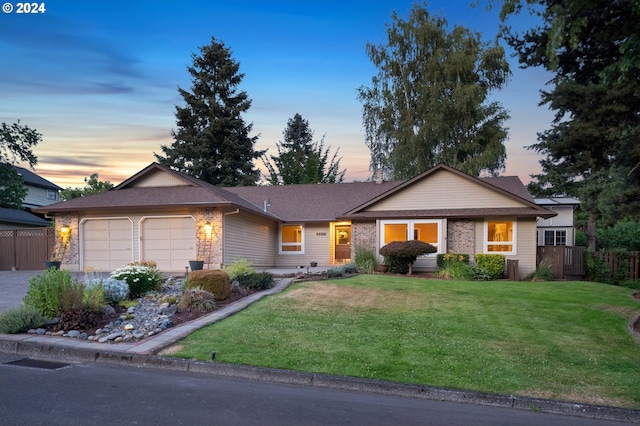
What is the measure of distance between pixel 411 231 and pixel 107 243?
44.4 ft

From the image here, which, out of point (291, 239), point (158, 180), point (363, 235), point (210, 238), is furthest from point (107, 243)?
point (363, 235)

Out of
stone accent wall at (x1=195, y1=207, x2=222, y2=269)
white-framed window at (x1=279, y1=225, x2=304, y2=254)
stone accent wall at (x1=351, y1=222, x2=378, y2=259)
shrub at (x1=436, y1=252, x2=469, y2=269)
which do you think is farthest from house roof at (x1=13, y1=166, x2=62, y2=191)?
shrub at (x1=436, y1=252, x2=469, y2=269)

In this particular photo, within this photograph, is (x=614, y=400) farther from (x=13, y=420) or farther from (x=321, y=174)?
(x=321, y=174)

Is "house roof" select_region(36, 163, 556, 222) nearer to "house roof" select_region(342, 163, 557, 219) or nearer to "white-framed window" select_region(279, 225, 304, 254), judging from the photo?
"house roof" select_region(342, 163, 557, 219)

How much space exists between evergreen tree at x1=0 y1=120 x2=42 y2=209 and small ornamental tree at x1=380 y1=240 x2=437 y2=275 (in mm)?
27565

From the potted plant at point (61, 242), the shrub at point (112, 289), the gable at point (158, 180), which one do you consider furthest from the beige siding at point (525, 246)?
the potted plant at point (61, 242)

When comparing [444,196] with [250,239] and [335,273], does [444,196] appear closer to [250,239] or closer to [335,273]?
[335,273]

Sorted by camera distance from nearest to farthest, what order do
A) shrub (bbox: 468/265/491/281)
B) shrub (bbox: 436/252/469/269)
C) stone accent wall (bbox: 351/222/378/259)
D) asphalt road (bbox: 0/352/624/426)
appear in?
asphalt road (bbox: 0/352/624/426) → shrub (bbox: 468/265/491/281) → shrub (bbox: 436/252/469/269) → stone accent wall (bbox: 351/222/378/259)

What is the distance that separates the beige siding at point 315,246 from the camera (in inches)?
893

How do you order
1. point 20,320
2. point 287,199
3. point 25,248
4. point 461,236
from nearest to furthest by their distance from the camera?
1. point 20,320
2. point 461,236
3. point 25,248
4. point 287,199

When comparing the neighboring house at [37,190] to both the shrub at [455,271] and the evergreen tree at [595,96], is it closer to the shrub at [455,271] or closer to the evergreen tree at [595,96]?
the shrub at [455,271]

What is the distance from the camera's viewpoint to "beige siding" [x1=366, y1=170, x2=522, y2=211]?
19.1 m

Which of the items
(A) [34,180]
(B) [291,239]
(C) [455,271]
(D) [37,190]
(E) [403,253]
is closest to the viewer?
(C) [455,271]

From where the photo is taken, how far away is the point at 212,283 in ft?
35.3
